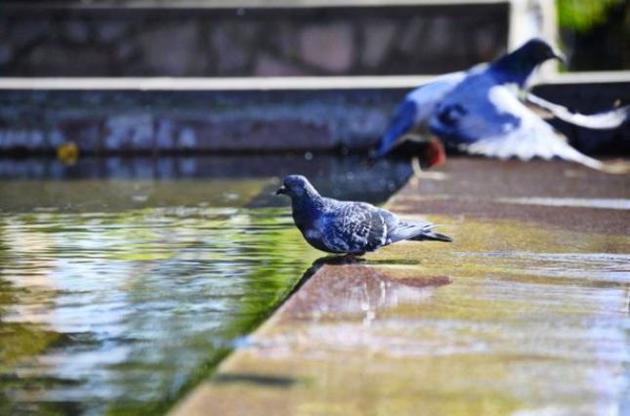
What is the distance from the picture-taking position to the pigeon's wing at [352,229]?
6.86 m

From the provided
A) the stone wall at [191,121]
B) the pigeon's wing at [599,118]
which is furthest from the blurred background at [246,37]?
the pigeon's wing at [599,118]

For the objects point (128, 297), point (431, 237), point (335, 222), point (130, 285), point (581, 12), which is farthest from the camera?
point (581, 12)

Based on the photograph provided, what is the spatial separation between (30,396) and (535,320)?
1.85 m

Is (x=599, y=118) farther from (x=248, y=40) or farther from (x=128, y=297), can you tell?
(x=248, y=40)

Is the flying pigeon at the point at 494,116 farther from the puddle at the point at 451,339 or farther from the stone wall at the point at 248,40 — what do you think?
the stone wall at the point at 248,40

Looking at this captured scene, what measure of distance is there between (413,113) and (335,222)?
3.83 metres

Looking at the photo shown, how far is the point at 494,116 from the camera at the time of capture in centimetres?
1009

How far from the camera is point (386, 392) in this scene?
4.33 meters

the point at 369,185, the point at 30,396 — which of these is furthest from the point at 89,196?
the point at 30,396

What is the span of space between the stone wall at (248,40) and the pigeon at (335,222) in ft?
33.8

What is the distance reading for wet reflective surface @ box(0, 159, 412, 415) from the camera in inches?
201

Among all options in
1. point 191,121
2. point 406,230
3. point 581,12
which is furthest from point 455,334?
point 581,12

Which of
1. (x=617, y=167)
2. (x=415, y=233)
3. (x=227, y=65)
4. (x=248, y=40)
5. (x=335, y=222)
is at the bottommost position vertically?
(x=617, y=167)

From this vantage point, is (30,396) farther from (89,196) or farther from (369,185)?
(369,185)
